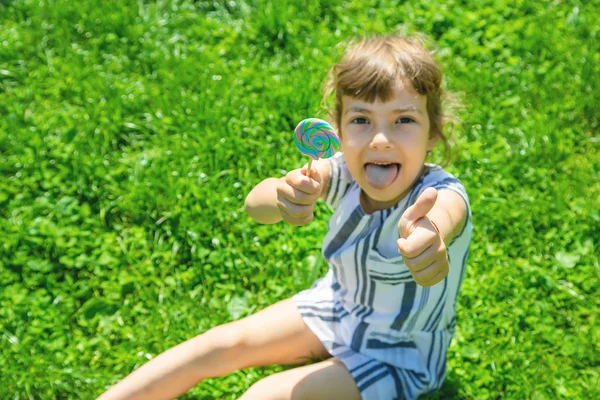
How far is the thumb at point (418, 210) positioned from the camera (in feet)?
6.54

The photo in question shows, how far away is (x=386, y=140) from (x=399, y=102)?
0.44 feet

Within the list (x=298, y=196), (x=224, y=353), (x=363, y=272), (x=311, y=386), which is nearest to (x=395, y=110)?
(x=298, y=196)

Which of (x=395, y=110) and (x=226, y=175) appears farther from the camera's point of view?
(x=226, y=175)

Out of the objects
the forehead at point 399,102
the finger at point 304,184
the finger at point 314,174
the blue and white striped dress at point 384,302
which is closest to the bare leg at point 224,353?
the blue and white striped dress at point 384,302

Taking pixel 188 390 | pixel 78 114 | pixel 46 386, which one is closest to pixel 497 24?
pixel 78 114

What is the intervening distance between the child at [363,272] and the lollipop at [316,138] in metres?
0.08

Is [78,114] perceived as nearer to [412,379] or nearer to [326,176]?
[326,176]

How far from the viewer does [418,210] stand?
6.61 feet

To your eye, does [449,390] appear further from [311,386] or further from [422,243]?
[422,243]

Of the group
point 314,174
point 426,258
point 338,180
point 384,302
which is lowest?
point 384,302

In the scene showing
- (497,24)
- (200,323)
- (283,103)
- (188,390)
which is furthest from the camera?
(497,24)

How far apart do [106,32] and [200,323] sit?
175 cm

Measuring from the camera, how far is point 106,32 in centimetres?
420

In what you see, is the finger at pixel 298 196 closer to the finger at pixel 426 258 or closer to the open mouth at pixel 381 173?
the open mouth at pixel 381 173
